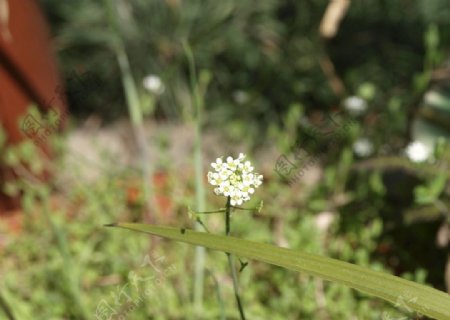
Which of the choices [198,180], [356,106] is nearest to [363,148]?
[356,106]

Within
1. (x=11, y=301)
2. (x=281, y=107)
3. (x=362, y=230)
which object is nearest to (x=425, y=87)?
(x=362, y=230)

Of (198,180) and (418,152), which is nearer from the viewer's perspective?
(198,180)

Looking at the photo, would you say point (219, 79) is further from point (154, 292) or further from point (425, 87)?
point (154, 292)

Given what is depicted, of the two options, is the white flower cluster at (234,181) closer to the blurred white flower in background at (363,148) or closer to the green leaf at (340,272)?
the green leaf at (340,272)

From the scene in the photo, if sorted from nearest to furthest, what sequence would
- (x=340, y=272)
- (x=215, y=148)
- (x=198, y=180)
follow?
(x=340, y=272), (x=198, y=180), (x=215, y=148)

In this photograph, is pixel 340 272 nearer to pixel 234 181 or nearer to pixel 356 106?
pixel 234 181

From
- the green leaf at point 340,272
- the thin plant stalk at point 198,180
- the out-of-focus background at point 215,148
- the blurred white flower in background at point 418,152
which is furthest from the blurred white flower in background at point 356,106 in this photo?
the green leaf at point 340,272
